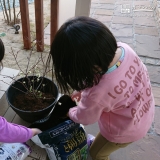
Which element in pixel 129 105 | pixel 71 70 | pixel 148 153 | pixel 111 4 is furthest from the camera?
pixel 111 4

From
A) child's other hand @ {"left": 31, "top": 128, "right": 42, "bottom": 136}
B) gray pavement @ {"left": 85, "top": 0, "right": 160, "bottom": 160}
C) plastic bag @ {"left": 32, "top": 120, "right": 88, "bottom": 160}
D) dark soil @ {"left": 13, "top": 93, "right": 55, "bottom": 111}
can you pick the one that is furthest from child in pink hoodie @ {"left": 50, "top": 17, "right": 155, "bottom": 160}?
gray pavement @ {"left": 85, "top": 0, "right": 160, "bottom": 160}

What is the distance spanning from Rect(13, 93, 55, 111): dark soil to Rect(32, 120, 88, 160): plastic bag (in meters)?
0.23

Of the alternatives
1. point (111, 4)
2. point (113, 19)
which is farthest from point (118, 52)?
point (111, 4)

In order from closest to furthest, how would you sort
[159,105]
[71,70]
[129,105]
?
[71,70] → [129,105] → [159,105]

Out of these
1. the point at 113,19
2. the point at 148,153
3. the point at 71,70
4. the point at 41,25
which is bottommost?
the point at 148,153

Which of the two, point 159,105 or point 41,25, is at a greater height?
point 41,25

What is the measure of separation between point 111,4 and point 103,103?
290 cm

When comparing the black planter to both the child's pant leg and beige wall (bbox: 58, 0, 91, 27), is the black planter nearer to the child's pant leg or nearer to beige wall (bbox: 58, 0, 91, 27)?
the child's pant leg

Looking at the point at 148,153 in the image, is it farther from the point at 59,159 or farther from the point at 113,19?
the point at 113,19

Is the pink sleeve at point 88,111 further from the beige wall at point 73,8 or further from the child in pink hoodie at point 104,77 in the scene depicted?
the beige wall at point 73,8

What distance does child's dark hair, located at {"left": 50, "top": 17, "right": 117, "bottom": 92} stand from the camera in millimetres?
674

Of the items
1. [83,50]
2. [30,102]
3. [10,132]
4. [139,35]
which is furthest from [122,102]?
[139,35]

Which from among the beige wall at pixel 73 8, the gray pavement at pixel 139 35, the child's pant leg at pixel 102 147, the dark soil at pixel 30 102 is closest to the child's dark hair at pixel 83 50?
the child's pant leg at pixel 102 147

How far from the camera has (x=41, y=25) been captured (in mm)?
1854
